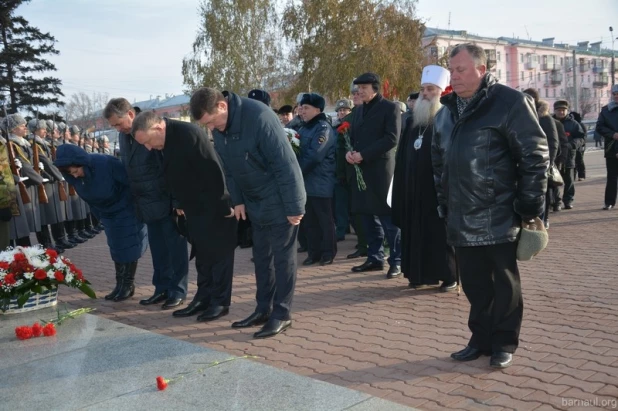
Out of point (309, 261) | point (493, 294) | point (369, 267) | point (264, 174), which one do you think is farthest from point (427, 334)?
point (309, 261)

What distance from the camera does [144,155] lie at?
6770 mm

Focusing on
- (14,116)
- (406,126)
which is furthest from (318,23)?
(406,126)

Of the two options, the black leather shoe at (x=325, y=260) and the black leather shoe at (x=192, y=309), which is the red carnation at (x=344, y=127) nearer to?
the black leather shoe at (x=325, y=260)

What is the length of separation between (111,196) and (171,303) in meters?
1.29

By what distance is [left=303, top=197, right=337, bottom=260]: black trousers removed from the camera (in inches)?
337

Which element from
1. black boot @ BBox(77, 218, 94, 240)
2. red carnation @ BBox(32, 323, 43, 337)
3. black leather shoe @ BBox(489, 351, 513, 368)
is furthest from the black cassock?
black boot @ BBox(77, 218, 94, 240)

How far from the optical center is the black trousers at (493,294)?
14.4ft

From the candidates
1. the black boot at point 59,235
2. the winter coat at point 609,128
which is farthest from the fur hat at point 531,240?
the black boot at point 59,235

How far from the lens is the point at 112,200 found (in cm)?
714

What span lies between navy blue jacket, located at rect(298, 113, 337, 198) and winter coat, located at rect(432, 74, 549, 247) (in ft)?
13.5

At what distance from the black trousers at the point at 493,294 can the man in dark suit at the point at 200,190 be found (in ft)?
7.75

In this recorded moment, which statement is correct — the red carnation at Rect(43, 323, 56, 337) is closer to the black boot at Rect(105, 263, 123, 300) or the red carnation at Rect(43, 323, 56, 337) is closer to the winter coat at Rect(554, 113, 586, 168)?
the black boot at Rect(105, 263, 123, 300)

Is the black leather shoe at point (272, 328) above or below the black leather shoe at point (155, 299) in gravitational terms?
above

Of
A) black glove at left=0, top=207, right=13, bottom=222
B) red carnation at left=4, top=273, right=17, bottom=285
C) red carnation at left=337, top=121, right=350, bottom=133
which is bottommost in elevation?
red carnation at left=4, top=273, right=17, bottom=285
